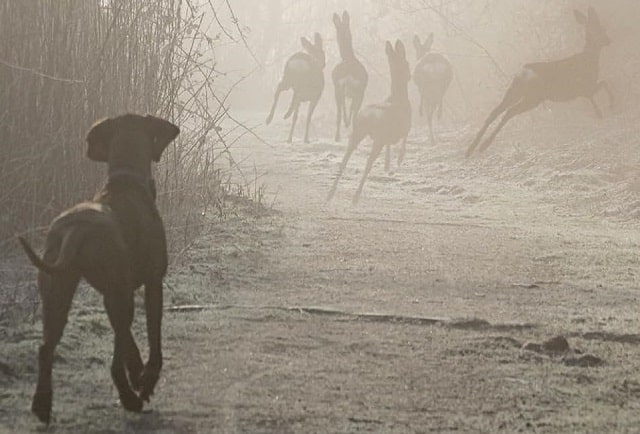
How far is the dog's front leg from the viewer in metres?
4.71

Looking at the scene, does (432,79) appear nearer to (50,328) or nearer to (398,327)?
(398,327)

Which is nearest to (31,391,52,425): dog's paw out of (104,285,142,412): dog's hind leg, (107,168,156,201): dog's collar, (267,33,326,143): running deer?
(104,285,142,412): dog's hind leg

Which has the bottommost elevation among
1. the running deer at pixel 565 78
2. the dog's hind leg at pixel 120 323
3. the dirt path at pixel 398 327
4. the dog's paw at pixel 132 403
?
the dirt path at pixel 398 327

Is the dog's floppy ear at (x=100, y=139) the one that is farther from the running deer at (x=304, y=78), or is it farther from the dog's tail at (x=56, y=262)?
the running deer at (x=304, y=78)

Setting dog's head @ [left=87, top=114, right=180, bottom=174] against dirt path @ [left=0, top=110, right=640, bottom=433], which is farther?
dog's head @ [left=87, top=114, right=180, bottom=174]

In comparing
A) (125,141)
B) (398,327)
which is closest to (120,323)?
(125,141)

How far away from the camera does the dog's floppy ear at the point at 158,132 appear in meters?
5.12

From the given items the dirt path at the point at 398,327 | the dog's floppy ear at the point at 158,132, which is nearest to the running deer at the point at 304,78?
the dirt path at the point at 398,327

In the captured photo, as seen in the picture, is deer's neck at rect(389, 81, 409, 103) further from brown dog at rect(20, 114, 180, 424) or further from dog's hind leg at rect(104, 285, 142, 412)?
dog's hind leg at rect(104, 285, 142, 412)

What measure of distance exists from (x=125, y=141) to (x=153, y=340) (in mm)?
800

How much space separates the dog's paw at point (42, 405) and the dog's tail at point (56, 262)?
16.2 inches

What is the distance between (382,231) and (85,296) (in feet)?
15.2

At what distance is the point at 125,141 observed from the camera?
5023 mm

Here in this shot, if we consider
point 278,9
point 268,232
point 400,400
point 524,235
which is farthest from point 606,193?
point 278,9
